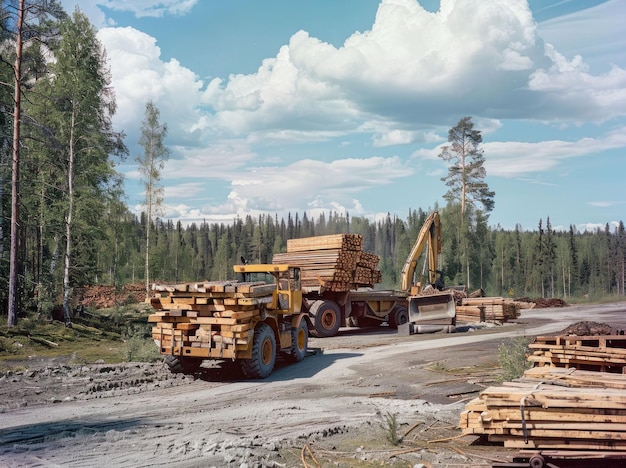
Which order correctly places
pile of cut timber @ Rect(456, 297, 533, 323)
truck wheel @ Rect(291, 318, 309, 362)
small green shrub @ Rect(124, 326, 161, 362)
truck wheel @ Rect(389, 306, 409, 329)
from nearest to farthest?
truck wheel @ Rect(291, 318, 309, 362), small green shrub @ Rect(124, 326, 161, 362), truck wheel @ Rect(389, 306, 409, 329), pile of cut timber @ Rect(456, 297, 533, 323)

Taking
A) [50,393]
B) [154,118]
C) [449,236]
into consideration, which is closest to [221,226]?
[449,236]

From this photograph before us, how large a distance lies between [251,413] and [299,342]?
5.87m

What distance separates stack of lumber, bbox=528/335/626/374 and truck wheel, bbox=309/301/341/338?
1138 cm

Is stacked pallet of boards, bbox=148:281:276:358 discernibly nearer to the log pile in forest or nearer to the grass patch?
the grass patch

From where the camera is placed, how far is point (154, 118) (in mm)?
39594

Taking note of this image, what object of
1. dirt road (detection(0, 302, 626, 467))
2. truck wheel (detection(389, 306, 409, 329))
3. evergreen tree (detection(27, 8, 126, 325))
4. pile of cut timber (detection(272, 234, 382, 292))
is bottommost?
dirt road (detection(0, 302, 626, 467))

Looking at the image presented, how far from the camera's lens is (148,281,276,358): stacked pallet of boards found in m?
13.3

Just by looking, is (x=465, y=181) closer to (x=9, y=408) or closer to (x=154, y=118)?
(x=154, y=118)

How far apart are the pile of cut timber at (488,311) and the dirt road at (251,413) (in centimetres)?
1119

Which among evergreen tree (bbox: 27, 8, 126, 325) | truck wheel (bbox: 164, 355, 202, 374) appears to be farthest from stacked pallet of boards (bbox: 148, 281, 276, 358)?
evergreen tree (bbox: 27, 8, 126, 325)

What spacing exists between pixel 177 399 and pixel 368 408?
12.2 feet

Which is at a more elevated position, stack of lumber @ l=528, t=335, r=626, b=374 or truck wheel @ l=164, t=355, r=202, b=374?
stack of lumber @ l=528, t=335, r=626, b=374

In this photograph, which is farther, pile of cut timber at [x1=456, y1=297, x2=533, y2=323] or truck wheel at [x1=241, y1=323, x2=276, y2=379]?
pile of cut timber at [x1=456, y1=297, x2=533, y2=323]

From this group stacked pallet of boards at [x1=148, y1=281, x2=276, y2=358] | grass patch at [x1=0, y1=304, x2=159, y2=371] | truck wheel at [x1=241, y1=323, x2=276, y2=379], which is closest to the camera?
stacked pallet of boards at [x1=148, y1=281, x2=276, y2=358]
